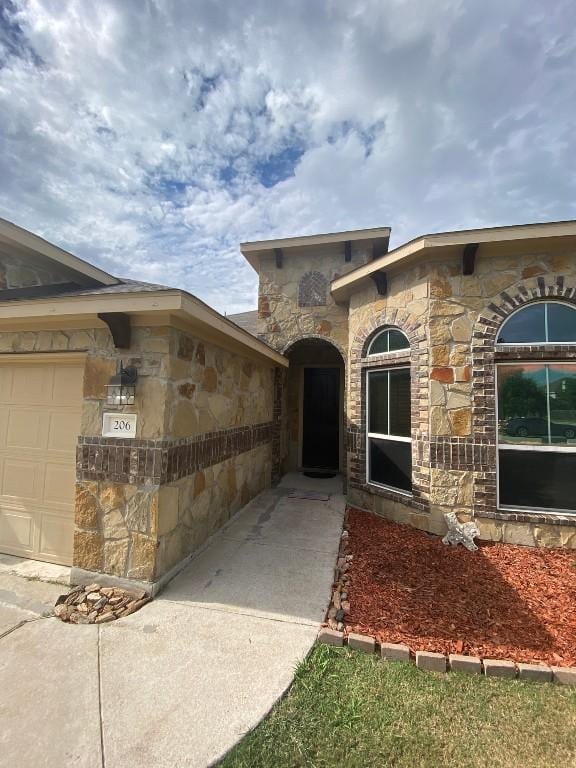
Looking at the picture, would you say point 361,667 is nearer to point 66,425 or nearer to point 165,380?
point 165,380

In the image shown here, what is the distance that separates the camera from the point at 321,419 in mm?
8445

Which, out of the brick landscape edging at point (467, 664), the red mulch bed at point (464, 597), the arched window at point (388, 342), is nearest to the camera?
the brick landscape edging at point (467, 664)

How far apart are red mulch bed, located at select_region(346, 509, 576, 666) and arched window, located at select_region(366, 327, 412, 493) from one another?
885 millimetres

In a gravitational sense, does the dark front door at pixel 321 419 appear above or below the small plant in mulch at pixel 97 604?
above

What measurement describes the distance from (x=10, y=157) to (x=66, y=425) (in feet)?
16.6

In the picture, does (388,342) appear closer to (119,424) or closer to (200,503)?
(200,503)

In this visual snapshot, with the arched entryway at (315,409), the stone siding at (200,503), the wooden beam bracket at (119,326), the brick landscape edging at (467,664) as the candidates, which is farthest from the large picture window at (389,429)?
the wooden beam bracket at (119,326)

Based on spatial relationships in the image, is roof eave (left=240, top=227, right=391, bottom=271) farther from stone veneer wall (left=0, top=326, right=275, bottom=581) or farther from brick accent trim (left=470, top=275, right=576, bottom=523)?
stone veneer wall (left=0, top=326, right=275, bottom=581)

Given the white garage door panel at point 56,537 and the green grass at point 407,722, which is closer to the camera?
the green grass at point 407,722

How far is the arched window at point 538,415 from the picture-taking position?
14.3 ft

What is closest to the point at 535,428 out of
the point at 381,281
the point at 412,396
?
the point at 412,396

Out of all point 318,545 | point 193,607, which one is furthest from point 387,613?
point 193,607

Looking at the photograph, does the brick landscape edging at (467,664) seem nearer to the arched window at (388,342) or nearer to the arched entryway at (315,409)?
the arched window at (388,342)

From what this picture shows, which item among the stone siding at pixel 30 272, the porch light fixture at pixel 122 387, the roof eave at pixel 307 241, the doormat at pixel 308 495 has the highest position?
the roof eave at pixel 307 241
